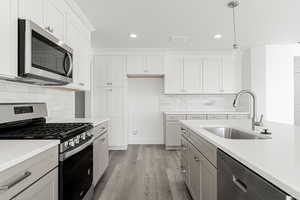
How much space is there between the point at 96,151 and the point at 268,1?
291 cm

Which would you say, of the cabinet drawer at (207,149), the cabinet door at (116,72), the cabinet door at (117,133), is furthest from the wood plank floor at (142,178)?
the cabinet door at (116,72)

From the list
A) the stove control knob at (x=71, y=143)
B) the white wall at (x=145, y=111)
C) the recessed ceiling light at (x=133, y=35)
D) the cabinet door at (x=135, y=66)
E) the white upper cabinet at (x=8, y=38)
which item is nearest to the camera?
the white upper cabinet at (x=8, y=38)

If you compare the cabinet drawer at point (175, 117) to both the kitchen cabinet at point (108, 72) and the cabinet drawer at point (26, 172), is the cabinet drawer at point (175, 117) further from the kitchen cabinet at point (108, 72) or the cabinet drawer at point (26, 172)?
the cabinet drawer at point (26, 172)

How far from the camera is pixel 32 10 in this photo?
1621 mm

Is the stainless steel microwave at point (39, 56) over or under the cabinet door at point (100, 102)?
over

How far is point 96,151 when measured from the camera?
2.46 metres

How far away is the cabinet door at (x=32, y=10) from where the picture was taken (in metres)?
1.49

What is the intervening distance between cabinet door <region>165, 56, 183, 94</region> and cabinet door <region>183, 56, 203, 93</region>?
126mm

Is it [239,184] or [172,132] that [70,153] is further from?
[172,132]

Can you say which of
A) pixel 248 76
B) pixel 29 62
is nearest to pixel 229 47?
pixel 248 76

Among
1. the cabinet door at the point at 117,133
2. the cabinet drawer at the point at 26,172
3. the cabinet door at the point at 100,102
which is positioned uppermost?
the cabinet door at the point at 100,102

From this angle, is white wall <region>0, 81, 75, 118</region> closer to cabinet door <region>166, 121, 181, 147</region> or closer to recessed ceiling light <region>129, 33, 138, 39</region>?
recessed ceiling light <region>129, 33, 138, 39</region>

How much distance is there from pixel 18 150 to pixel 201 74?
444cm

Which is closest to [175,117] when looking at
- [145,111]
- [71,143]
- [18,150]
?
[145,111]
